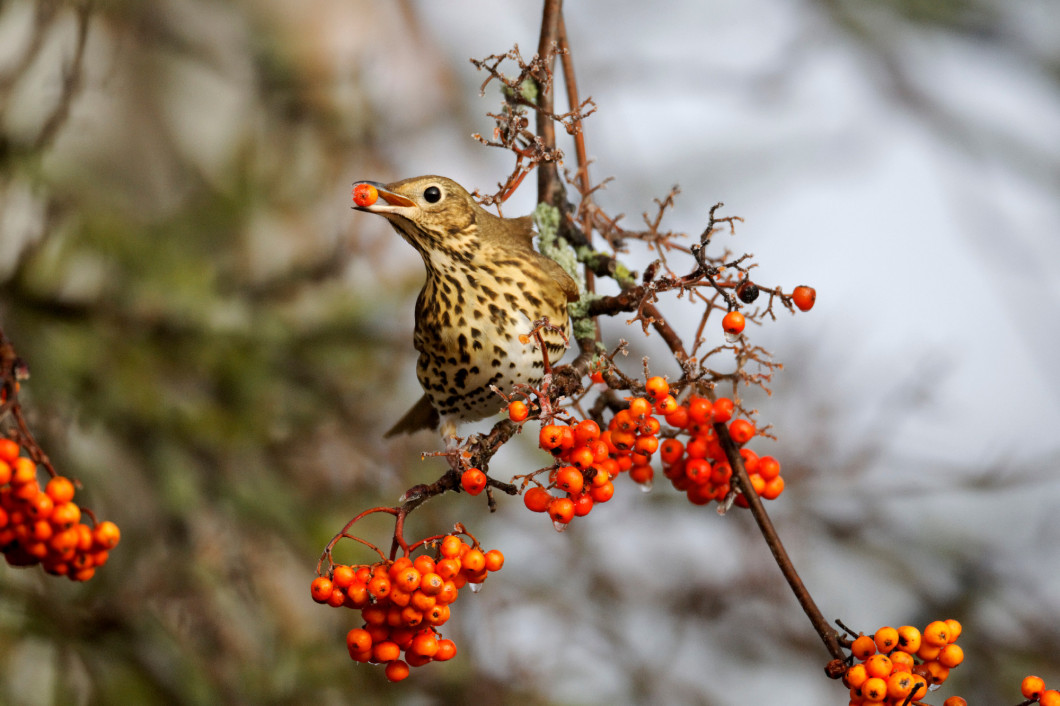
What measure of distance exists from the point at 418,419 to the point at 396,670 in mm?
762

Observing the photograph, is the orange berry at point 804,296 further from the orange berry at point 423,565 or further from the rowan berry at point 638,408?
the orange berry at point 423,565

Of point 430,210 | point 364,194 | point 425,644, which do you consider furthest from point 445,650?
point 430,210

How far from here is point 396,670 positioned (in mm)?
966

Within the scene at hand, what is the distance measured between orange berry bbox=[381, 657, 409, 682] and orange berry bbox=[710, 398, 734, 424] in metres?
0.47

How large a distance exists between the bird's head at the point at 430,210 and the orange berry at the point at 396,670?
620 millimetres

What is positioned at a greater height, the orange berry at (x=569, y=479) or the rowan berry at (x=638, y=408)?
the rowan berry at (x=638, y=408)

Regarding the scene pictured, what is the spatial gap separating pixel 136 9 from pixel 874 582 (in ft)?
10.6

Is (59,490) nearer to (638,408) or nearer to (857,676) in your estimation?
(638,408)

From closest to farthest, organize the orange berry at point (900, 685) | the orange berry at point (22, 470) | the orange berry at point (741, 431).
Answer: the orange berry at point (900, 685), the orange berry at point (22, 470), the orange berry at point (741, 431)

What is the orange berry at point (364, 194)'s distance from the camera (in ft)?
3.63

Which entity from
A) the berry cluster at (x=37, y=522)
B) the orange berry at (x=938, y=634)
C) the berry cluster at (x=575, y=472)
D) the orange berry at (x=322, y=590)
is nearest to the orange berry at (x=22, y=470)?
the berry cluster at (x=37, y=522)

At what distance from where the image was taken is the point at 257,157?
9.11 ft

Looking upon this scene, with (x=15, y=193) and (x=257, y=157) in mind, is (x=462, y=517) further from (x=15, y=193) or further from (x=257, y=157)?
(x=15, y=193)

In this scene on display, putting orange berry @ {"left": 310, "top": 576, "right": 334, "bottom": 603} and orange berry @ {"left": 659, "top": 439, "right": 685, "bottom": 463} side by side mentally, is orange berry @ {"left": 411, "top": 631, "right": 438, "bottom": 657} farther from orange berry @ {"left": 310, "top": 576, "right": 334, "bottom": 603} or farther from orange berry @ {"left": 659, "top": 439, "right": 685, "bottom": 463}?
orange berry @ {"left": 659, "top": 439, "right": 685, "bottom": 463}
